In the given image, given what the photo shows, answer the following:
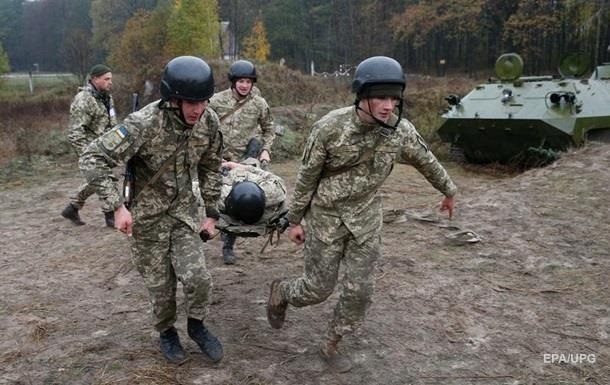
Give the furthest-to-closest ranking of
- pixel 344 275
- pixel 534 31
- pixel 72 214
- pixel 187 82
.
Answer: pixel 534 31 → pixel 72 214 → pixel 344 275 → pixel 187 82

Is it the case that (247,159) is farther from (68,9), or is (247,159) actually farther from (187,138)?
(68,9)

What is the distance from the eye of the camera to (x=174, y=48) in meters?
28.1

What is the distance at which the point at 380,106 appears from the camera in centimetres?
352

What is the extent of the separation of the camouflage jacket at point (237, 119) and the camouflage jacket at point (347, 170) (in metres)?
2.24

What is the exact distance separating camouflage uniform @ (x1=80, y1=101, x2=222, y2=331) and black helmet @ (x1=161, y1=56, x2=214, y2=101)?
0.55 feet

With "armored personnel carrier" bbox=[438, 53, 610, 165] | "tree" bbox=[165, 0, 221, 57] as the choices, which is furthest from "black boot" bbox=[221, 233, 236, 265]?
"tree" bbox=[165, 0, 221, 57]

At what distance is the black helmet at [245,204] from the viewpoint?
4.49m

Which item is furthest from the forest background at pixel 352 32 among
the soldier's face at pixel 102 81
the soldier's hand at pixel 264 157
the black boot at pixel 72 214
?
the soldier's hand at pixel 264 157

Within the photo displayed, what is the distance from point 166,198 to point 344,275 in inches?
44.6

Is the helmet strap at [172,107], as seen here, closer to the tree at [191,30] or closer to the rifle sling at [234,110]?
the rifle sling at [234,110]

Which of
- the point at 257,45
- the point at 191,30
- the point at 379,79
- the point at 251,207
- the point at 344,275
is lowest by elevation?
the point at 344,275

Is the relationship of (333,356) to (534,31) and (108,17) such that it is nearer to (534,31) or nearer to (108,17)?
(534,31)

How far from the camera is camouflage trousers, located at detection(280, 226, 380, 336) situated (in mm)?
3730

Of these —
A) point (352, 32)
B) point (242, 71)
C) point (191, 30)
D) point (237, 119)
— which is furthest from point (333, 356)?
point (352, 32)
